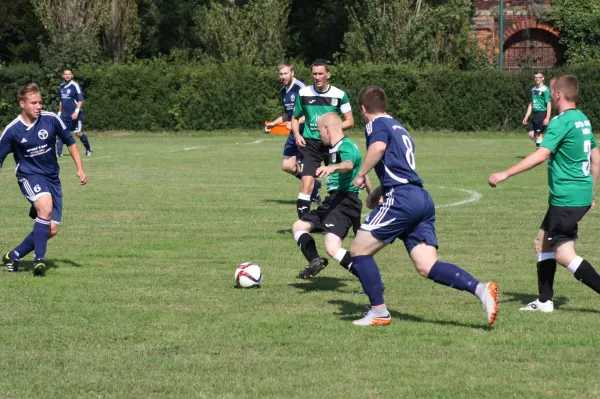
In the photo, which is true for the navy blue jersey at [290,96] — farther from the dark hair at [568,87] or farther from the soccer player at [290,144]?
the dark hair at [568,87]

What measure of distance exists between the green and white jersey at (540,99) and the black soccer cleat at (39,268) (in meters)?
18.7

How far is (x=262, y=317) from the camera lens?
8.08m

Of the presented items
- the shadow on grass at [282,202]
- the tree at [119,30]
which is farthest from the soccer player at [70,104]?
the tree at [119,30]

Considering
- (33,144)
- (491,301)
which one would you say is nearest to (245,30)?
(33,144)

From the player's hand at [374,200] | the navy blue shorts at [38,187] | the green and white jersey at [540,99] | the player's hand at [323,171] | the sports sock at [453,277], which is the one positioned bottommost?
the green and white jersey at [540,99]

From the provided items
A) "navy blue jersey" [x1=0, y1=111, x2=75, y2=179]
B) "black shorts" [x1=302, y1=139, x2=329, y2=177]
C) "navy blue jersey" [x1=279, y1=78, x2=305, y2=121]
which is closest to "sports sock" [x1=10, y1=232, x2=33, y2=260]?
"navy blue jersey" [x1=0, y1=111, x2=75, y2=179]

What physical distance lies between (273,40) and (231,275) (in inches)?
1465

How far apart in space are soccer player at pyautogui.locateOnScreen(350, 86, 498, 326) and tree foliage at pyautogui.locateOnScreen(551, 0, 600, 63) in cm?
3986

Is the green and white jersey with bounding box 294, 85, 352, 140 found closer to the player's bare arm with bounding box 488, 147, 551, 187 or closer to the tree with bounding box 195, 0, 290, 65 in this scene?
the player's bare arm with bounding box 488, 147, 551, 187

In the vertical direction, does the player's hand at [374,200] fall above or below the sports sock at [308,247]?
above

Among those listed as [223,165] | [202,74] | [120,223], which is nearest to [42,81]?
[202,74]

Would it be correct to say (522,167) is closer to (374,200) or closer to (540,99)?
(374,200)

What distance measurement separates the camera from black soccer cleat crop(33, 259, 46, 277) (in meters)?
9.95

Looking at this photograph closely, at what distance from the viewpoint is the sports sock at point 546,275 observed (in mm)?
8320
